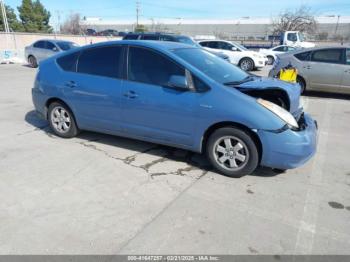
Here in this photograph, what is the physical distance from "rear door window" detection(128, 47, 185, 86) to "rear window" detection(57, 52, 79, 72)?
3.57 feet

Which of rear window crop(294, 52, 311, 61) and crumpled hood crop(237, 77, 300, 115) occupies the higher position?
rear window crop(294, 52, 311, 61)

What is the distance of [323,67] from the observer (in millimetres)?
9391

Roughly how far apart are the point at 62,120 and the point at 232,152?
300 cm

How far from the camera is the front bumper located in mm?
3709

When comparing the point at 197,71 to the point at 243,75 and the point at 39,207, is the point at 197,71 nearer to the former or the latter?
the point at 243,75

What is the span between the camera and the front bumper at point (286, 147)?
3709mm

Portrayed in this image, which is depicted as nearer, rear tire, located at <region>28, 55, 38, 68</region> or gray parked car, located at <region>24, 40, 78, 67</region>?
gray parked car, located at <region>24, 40, 78, 67</region>

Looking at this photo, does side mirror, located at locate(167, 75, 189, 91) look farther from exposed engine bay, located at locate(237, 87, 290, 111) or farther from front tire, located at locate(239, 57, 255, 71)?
front tire, located at locate(239, 57, 255, 71)

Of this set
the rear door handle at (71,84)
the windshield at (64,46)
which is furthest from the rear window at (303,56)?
the windshield at (64,46)

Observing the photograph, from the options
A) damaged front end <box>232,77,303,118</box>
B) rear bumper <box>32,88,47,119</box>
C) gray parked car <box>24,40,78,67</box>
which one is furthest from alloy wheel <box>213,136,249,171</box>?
gray parked car <box>24,40,78,67</box>

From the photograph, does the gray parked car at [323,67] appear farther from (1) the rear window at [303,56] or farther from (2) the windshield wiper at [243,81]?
(2) the windshield wiper at [243,81]

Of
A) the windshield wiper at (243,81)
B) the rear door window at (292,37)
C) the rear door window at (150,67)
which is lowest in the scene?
the windshield wiper at (243,81)

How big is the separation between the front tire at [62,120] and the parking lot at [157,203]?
210 mm

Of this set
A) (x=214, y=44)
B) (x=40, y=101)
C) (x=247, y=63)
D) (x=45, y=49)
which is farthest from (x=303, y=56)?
(x=45, y=49)
